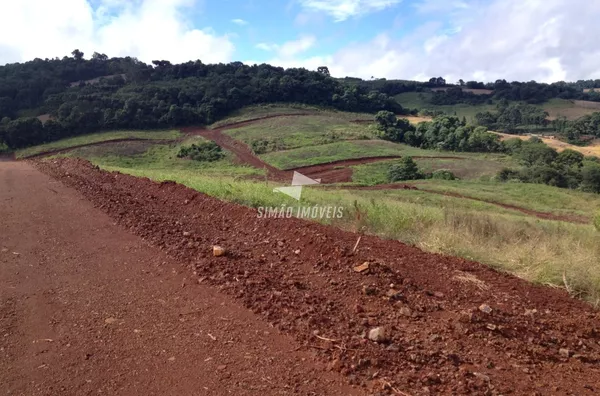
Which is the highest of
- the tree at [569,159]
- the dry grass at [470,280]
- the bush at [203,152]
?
the tree at [569,159]

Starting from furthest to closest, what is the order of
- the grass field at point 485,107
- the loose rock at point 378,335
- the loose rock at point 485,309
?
the grass field at point 485,107
the loose rock at point 485,309
the loose rock at point 378,335

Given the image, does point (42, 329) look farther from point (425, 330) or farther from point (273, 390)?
point (425, 330)

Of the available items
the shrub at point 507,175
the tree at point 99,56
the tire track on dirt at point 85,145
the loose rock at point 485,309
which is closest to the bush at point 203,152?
the tire track on dirt at point 85,145

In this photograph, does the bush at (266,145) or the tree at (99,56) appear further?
the tree at (99,56)

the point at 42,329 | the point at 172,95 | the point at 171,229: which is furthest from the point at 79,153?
the point at 42,329

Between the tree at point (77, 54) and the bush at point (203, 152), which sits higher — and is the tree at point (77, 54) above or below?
above

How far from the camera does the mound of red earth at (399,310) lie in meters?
3.13

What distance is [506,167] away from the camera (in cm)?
3625

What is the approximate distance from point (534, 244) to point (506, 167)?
32.7 metres

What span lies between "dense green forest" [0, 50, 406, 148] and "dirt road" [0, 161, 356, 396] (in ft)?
168

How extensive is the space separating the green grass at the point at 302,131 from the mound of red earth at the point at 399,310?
40.4 m

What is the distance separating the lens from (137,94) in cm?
6081

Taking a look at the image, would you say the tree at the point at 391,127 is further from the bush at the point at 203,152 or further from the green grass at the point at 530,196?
the green grass at the point at 530,196

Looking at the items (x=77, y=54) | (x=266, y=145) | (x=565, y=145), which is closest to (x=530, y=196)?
(x=266, y=145)
